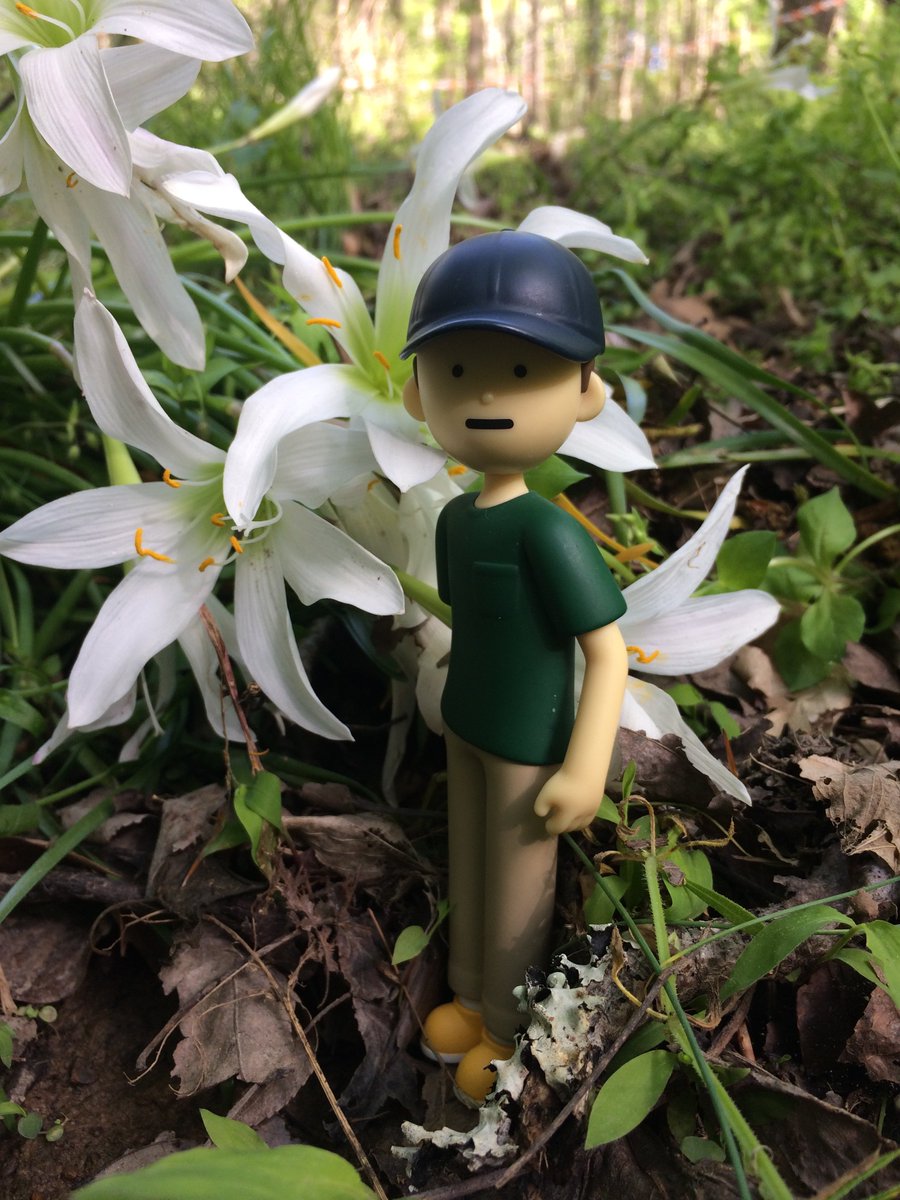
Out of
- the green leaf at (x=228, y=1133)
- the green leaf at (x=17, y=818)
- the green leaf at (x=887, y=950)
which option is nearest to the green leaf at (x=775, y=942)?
the green leaf at (x=887, y=950)

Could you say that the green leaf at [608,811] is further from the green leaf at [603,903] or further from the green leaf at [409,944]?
the green leaf at [409,944]

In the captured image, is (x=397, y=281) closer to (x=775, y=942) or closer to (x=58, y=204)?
(x=58, y=204)

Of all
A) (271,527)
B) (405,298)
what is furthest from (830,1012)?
(405,298)

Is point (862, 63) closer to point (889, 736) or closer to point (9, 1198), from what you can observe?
point (889, 736)

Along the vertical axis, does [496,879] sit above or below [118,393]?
below

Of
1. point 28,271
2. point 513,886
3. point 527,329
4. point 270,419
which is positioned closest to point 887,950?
point 513,886

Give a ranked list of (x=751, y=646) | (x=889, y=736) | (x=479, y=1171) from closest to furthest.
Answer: (x=479, y=1171) → (x=889, y=736) → (x=751, y=646)
